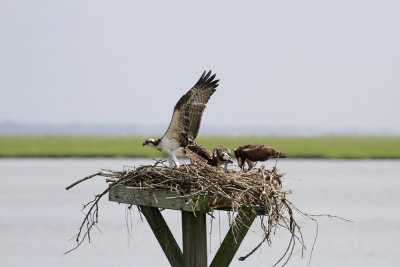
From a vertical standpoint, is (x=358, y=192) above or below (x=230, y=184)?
below

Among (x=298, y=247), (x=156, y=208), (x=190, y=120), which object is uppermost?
(x=190, y=120)

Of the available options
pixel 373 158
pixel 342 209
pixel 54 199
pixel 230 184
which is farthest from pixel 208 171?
pixel 373 158

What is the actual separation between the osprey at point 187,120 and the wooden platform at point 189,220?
0.78 metres

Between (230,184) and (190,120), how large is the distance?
1221 millimetres

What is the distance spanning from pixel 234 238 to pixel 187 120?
1.40m

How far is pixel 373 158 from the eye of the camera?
44.7 m

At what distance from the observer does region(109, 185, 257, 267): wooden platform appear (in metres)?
6.58

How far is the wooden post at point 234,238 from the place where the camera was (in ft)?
21.9

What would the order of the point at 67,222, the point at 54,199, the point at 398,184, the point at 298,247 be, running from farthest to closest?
1. the point at 398,184
2. the point at 54,199
3. the point at 67,222
4. the point at 298,247

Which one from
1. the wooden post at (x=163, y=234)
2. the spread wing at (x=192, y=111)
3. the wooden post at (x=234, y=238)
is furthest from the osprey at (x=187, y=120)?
the wooden post at (x=234, y=238)

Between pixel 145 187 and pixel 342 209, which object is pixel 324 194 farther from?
pixel 145 187

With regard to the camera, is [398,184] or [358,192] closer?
[358,192]

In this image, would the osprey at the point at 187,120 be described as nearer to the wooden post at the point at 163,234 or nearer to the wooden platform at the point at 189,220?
the wooden post at the point at 163,234

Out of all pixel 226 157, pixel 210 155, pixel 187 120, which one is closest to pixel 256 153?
pixel 226 157
